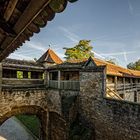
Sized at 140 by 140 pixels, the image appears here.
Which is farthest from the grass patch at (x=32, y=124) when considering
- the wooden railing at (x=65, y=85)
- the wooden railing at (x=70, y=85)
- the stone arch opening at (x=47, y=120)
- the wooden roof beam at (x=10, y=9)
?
the wooden roof beam at (x=10, y=9)

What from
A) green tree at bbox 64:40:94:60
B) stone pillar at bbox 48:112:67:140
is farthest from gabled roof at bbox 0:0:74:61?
green tree at bbox 64:40:94:60

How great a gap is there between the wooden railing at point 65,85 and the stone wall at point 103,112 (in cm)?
117

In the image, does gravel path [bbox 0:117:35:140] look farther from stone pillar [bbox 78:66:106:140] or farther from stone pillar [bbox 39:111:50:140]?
stone pillar [bbox 78:66:106:140]

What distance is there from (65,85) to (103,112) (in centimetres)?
552

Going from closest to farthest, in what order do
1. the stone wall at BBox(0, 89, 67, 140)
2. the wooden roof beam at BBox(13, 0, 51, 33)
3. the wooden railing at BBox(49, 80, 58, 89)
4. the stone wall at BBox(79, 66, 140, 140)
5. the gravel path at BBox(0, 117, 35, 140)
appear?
1. the wooden roof beam at BBox(13, 0, 51, 33)
2. the stone wall at BBox(79, 66, 140, 140)
3. the stone wall at BBox(0, 89, 67, 140)
4. the wooden railing at BBox(49, 80, 58, 89)
5. the gravel path at BBox(0, 117, 35, 140)

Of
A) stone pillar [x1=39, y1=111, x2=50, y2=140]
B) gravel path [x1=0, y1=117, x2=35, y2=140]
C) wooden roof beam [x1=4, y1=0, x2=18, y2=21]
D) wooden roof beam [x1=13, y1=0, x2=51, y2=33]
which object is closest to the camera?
wooden roof beam [x1=13, y1=0, x2=51, y2=33]

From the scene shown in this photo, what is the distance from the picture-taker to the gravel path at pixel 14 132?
824 inches

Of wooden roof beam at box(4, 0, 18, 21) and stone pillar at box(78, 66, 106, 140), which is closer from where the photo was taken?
wooden roof beam at box(4, 0, 18, 21)

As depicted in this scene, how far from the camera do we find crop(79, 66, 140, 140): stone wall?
1131 centimetres

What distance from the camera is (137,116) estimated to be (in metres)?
11.0

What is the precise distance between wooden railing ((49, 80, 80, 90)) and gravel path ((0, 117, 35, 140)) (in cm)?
798

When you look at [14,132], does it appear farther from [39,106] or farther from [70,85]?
[70,85]

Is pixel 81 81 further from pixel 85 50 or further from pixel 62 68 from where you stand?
pixel 85 50

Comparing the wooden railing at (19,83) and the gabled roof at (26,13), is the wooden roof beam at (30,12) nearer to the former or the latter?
the gabled roof at (26,13)
